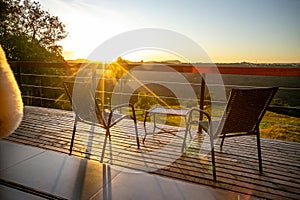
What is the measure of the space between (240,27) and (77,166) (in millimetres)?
10465

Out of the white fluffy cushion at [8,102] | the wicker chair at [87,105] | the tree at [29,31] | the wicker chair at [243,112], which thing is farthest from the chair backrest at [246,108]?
the tree at [29,31]

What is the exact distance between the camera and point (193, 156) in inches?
91.8

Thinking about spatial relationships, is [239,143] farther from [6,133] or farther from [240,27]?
[240,27]

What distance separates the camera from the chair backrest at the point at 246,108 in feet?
6.16

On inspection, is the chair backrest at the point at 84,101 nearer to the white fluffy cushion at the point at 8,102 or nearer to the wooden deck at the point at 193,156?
the wooden deck at the point at 193,156

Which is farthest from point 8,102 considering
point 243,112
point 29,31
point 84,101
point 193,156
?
point 29,31

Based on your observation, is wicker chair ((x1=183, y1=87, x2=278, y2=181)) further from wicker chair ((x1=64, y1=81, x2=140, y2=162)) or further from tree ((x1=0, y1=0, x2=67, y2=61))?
tree ((x1=0, y1=0, x2=67, y2=61))

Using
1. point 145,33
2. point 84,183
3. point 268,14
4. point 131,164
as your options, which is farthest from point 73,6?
point 268,14

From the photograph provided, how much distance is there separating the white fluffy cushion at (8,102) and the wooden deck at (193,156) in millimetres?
1383

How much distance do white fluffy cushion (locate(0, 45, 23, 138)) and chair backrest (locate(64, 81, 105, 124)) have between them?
1588 millimetres

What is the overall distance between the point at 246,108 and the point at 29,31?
11926mm

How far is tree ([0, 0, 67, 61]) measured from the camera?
30.3 feet

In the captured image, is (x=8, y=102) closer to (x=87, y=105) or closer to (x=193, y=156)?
(x=87, y=105)

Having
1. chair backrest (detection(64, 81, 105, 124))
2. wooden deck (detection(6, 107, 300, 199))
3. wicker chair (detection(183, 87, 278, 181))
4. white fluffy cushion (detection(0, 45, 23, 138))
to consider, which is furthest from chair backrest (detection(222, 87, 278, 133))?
white fluffy cushion (detection(0, 45, 23, 138))
